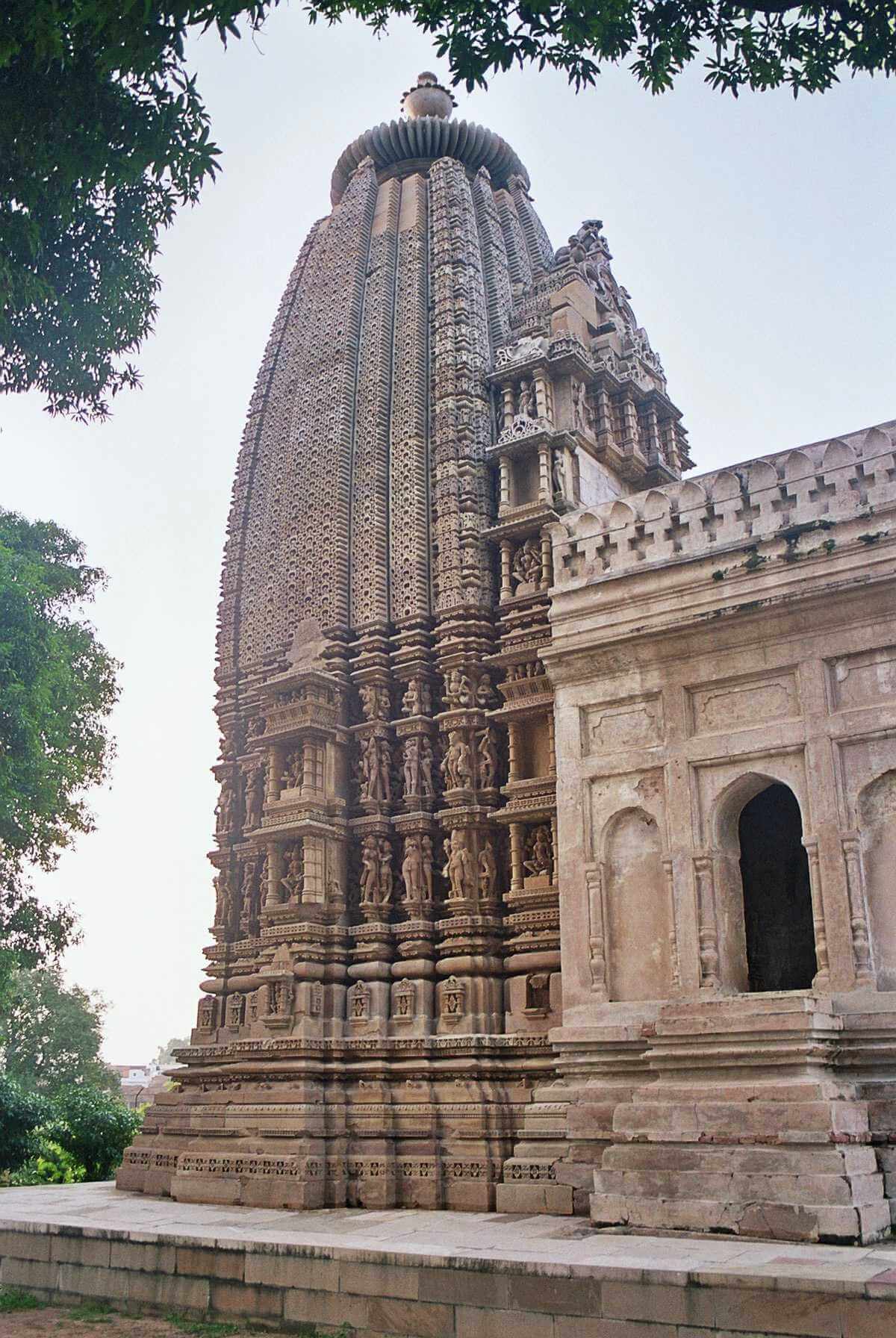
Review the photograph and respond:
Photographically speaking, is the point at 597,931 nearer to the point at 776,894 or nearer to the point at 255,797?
the point at 776,894

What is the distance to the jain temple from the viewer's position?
29.9ft

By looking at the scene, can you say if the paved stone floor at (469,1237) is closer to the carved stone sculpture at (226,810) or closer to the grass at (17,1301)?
the grass at (17,1301)

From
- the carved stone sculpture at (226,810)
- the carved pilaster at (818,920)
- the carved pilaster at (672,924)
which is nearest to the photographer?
the carved pilaster at (818,920)

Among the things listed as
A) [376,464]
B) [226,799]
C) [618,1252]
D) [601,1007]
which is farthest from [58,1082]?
[618,1252]

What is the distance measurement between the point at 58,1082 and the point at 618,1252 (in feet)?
105

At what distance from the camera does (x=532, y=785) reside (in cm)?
1291

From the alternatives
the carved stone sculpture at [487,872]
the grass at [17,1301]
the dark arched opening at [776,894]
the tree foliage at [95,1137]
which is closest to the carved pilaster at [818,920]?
the dark arched opening at [776,894]

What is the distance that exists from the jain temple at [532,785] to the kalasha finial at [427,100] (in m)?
3.05

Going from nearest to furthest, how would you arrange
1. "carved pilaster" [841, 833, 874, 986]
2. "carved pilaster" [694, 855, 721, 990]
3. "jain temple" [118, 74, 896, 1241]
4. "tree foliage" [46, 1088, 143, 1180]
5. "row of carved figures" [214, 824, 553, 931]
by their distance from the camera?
"jain temple" [118, 74, 896, 1241]
"carved pilaster" [841, 833, 874, 986]
"carved pilaster" [694, 855, 721, 990]
"row of carved figures" [214, 824, 553, 931]
"tree foliage" [46, 1088, 143, 1180]

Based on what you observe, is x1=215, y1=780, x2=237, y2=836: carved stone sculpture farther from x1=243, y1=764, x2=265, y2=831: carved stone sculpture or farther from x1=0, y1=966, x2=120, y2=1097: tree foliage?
x1=0, y1=966, x2=120, y2=1097: tree foliage

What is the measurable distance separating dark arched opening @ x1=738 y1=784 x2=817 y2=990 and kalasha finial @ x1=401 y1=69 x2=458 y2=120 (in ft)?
44.4

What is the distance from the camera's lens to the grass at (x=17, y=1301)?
943 centimetres

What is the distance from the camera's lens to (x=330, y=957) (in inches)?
516

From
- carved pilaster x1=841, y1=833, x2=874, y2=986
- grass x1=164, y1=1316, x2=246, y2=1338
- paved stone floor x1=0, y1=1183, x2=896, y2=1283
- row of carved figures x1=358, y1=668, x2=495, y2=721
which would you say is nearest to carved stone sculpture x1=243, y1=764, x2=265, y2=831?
row of carved figures x1=358, y1=668, x2=495, y2=721
